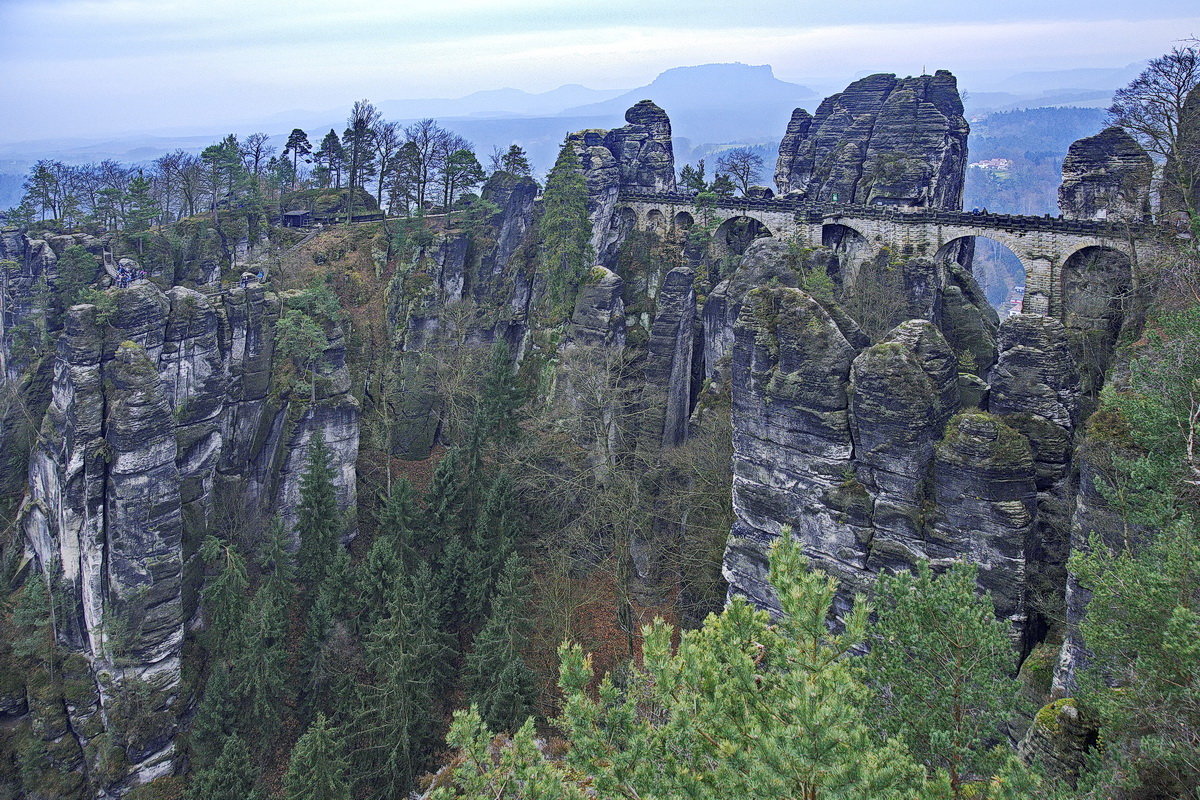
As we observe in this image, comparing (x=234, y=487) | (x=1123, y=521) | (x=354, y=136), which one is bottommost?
(x=234, y=487)

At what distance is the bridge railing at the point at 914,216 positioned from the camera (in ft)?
106

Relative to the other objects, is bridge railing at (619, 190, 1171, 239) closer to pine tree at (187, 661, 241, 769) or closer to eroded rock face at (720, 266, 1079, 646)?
eroded rock face at (720, 266, 1079, 646)

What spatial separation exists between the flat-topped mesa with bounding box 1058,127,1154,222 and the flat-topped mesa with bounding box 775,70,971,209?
301 inches

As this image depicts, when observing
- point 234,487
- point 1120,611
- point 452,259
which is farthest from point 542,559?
point 1120,611

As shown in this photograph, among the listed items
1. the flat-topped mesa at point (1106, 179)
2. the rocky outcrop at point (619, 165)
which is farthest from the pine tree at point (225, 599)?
the flat-topped mesa at point (1106, 179)

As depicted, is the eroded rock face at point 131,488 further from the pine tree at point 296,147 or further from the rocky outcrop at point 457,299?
the pine tree at point 296,147

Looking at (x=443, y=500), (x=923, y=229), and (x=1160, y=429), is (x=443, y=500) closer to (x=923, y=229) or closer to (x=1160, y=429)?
(x=1160, y=429)

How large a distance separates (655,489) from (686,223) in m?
21.2

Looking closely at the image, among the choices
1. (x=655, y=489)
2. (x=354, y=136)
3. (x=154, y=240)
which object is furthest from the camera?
(x=354, y=136)

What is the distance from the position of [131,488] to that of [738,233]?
3407 cm

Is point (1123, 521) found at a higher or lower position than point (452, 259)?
lower

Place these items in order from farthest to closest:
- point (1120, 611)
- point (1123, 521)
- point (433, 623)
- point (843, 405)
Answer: point (433, 623), point (843, 405), point (1123, 521), point (1120, 611)

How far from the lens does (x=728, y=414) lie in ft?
95.2

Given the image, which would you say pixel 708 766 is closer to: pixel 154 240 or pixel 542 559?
pixel 542 559
